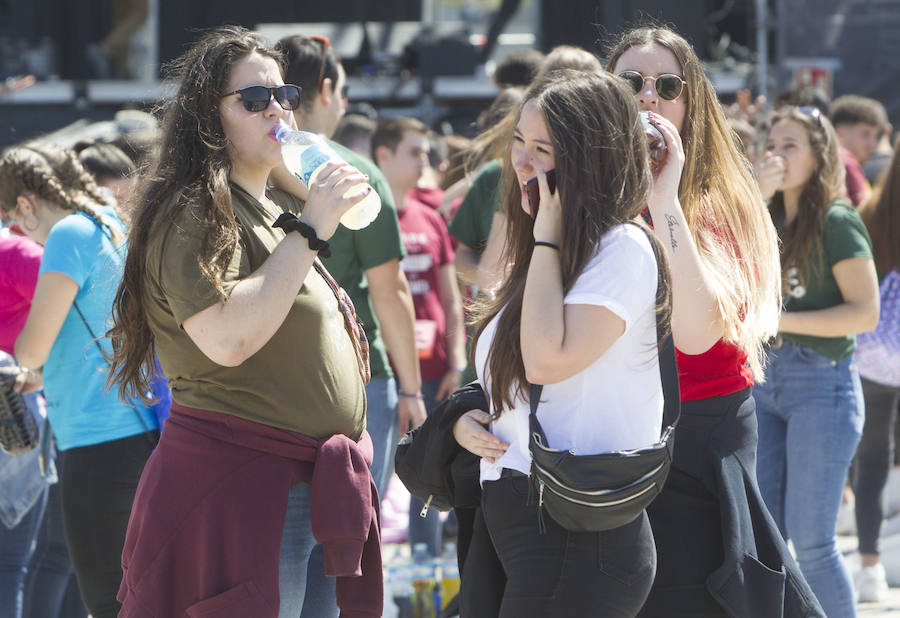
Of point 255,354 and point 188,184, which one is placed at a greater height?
point 188,184

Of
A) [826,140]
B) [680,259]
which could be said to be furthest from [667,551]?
[826,140]

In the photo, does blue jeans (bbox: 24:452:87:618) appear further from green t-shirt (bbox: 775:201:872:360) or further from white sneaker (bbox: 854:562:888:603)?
white sneaker (bbox: 854:562:888:603)

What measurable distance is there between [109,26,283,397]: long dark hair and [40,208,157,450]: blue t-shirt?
2.09 feet

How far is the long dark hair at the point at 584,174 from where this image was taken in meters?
2.06

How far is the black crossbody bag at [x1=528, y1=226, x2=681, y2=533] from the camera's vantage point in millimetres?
1978

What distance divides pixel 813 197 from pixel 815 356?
0.52 m

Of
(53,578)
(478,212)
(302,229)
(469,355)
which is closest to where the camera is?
(302,229)

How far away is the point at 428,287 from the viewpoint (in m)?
5.22

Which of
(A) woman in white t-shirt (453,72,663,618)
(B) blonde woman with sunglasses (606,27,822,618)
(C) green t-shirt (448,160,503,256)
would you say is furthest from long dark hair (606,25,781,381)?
(C) green t-shirt (448,160,503,256)

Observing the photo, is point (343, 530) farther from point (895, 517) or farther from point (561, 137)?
point (895, 517)

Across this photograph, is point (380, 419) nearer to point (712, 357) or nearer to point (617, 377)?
point (712, 357)

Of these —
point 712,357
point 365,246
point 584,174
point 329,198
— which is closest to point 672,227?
point 584,174

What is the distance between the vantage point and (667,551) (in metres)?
2.29

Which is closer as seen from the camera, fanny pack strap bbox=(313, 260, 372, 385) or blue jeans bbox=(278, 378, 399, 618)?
blue jeans bbox=(278, 378, 399, 618)
